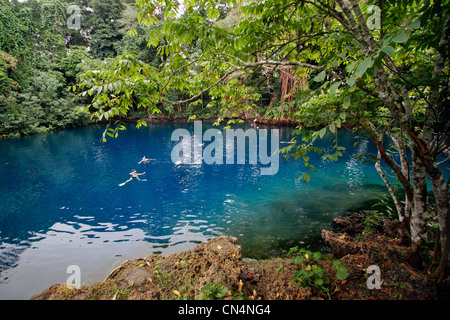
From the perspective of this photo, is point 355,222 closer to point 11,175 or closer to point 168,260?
point 168,260

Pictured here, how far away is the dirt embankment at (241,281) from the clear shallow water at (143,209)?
6.69ft

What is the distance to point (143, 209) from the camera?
8.20 meters

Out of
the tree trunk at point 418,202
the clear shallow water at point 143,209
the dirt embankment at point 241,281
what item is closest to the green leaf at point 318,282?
the dirt embankment at point 241,281

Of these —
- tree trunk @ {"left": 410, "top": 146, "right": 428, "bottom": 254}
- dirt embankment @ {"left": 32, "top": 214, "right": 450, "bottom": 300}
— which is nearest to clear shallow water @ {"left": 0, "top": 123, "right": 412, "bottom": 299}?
dirt embankment @ {"left": 32, "top": 214, "right": 450, "bottom": 300}

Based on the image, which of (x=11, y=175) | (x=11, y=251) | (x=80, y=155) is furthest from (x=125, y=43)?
(x=11, y=251)

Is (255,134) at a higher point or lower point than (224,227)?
higher

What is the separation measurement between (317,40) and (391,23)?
126 centimetres

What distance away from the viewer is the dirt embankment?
102 inches

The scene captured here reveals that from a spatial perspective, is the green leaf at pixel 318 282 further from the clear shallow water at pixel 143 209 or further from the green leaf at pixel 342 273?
the clear shallow water at pixel 143 209

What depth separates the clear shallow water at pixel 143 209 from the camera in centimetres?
561

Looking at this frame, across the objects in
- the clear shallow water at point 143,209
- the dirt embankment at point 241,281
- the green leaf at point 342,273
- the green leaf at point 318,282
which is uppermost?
the green leaf at point 342,273

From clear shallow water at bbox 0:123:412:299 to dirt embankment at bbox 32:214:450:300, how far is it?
2.04 m

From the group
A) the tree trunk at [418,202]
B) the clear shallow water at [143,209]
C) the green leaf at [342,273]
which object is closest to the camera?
the tree trunk at [418,202]

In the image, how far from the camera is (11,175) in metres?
12.0
